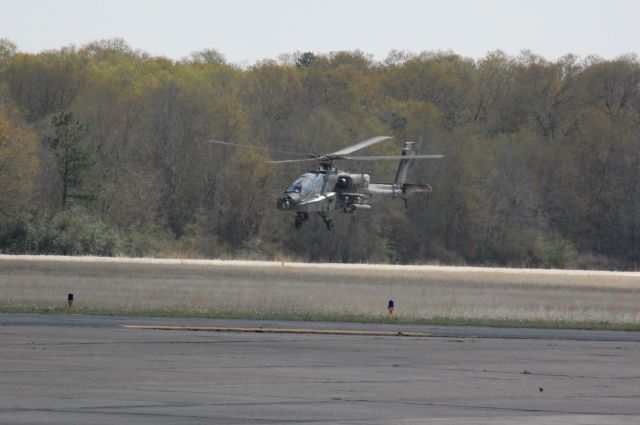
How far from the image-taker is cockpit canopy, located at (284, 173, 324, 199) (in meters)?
59.9

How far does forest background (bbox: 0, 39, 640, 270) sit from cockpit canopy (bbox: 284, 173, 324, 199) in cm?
3275

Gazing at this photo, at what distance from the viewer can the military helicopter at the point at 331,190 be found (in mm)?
59656

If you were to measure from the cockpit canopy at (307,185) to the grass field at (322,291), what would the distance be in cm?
414

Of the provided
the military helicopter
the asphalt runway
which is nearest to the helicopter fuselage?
the military helicopter

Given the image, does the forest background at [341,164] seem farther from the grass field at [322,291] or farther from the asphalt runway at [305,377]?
the asphalt runway at [305,377]

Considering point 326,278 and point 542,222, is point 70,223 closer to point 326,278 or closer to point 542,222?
point 326,278

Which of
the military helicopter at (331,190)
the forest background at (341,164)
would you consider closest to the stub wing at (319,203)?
the military helicopter at (331,190)

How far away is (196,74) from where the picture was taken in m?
158

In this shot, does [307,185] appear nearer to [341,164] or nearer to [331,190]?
[331,190]

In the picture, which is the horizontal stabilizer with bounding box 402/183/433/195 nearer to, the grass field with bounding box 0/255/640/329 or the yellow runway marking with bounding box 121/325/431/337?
the grass field with bounding box 0/255/640/329

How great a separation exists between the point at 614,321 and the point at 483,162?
75662mm

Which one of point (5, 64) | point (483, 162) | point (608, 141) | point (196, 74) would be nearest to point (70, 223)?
point (483, 162)

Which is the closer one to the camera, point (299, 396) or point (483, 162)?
point (299, 396)

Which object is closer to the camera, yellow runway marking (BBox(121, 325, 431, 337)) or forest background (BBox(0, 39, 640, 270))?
yellow runway marking (BBox(121, 325, 431, 337))
